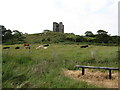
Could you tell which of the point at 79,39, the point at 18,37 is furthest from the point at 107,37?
the point at 18,37

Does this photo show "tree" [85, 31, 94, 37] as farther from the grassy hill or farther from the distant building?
the distant building

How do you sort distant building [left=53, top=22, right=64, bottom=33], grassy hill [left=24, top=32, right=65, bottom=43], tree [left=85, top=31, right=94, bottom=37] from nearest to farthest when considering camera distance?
grassy hill [left=24, top=32, right=65, bottom=43] → tree [left=85, top=31, right=94, bottom=37] → distant building [left=53, top=22, right=64, bottom=33]

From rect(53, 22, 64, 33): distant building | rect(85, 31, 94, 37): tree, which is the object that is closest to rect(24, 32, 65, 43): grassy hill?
rect(85, 31, 94, 37): tree

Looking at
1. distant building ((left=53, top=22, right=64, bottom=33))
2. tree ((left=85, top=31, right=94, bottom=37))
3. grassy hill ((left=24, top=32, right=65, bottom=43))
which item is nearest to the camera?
grassy hill ((left=24, top=32, right=65, bottom=43))

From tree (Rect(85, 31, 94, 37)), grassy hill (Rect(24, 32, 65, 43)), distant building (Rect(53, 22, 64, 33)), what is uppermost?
distant building (Rect(53, 22, 64, 33))

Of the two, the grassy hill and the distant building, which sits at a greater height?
the distant building

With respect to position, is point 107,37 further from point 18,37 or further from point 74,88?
point 74,88

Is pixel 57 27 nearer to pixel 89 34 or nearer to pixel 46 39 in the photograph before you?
pixel 89 34

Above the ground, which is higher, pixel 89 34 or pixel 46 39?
pixel 89 34

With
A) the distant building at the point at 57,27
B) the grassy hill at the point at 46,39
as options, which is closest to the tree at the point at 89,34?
the grassy hill at the point at 46,39

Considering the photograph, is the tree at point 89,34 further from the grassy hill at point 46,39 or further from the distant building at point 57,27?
the distant building at point 57,27

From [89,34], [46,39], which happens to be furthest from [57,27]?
[46,39]

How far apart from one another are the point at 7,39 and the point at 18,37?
3.86 m

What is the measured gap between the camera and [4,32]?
55719mm
